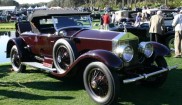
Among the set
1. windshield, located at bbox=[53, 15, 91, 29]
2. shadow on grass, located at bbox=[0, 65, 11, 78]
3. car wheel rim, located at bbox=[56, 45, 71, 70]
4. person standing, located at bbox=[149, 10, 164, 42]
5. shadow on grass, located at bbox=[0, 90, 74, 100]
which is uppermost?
windshield, located at bbox=[53, 15, 91, 29]

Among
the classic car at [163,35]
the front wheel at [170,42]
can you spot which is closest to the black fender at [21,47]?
the classic car at [163,35]

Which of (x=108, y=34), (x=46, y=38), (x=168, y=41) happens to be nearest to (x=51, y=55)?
(x=46, y=38)

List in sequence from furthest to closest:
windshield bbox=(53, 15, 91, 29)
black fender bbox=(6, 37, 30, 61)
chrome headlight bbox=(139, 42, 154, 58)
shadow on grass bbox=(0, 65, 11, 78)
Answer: shadow on grass bbox=(0, 65, 11, 78) → black fender bbox=(6, 37, 30, 61) → windshield bbox=(53, 15, 91, 29) → chrome headlight bbox=(139, 42, 154, 58)

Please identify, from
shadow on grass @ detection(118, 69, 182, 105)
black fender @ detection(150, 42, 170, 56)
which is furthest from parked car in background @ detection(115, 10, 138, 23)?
black fender @ detection(150, 42, 170, 56)

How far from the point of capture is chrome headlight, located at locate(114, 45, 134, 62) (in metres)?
6.20

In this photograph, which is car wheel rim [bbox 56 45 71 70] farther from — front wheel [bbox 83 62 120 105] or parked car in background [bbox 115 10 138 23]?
parked car in background [bbox 115 10 138 23]

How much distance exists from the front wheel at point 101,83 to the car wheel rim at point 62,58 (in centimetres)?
109

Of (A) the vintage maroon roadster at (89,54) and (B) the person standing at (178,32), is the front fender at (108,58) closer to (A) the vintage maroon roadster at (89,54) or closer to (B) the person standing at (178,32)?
(A) the vintage maroon roadster at (89,54)

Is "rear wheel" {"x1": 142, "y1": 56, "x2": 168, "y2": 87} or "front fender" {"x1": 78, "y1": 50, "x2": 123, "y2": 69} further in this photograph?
"rear wheel" {"x1": 142, "y1": 56, "x2": 168, "y2": 87}

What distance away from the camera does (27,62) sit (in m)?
8.47

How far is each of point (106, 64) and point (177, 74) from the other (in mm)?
3207

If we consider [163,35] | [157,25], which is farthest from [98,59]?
[163,35]

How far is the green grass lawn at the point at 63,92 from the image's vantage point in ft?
20.1

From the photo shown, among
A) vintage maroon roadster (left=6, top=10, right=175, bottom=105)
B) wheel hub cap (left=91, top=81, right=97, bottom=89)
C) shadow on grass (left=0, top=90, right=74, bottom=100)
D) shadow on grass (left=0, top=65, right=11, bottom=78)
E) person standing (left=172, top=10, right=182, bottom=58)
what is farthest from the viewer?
person standing (left=172, top=10, right=182, bottom=58)
